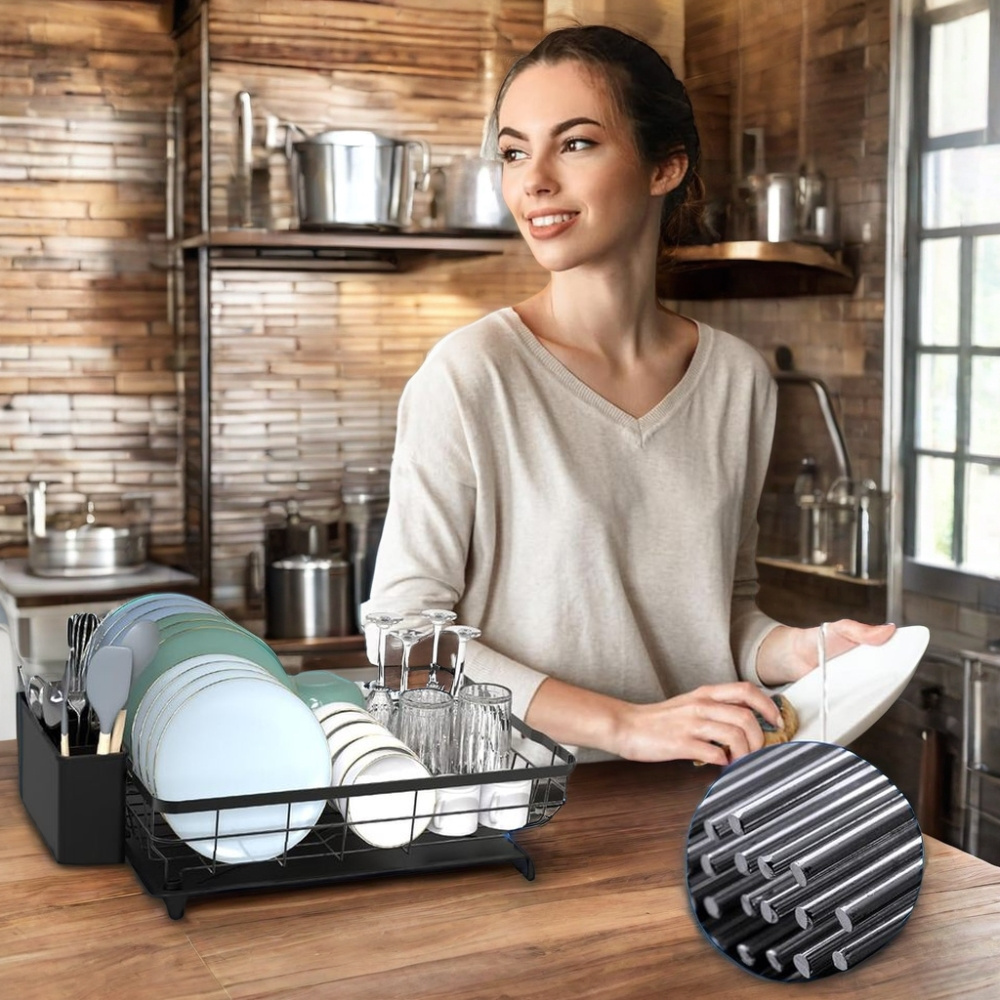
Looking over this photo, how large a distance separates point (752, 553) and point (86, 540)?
6.45 feet

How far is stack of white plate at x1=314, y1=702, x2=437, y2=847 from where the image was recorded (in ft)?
3.29

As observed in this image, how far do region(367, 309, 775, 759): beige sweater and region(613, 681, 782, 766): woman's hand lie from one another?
0.20 meters

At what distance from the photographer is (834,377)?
8.99 feet

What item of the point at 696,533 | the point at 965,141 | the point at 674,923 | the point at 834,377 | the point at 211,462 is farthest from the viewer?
the point at 211,462

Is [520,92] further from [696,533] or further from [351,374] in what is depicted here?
[351,374]

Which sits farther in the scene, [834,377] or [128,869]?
[834,377]

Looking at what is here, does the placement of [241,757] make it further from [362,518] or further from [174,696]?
[362,518]

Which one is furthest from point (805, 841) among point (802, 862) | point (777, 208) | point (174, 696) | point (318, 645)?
point (318, 645)

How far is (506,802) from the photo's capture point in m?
1.05

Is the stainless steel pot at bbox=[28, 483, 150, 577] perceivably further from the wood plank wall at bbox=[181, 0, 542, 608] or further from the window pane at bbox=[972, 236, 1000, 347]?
the window pane at bbox=[972, 236, 1000, 347]

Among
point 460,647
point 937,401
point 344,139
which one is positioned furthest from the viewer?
point 344,139

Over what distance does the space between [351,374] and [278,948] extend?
257 cm

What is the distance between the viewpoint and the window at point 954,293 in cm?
243

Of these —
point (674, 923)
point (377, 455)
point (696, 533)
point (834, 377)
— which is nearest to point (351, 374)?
point (377, 455)
